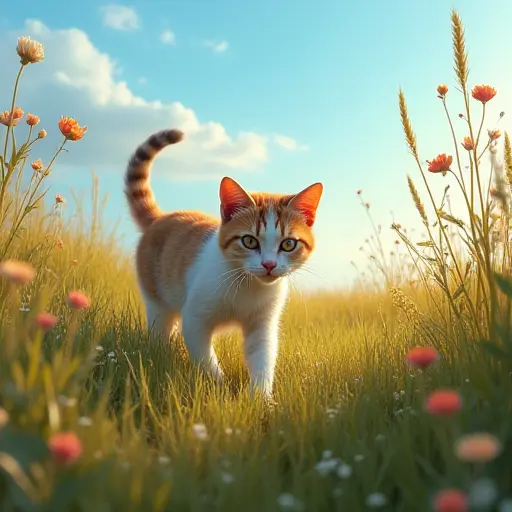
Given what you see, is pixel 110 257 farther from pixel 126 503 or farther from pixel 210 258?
pixel 126 503

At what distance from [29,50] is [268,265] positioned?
5.57ft

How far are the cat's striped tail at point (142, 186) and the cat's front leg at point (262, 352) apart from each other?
69.7 inches

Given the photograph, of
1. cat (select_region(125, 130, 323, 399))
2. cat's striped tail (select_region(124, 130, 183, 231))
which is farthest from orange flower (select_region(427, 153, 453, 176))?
cat's striped tail (select_region(124, 130, 183, 231))

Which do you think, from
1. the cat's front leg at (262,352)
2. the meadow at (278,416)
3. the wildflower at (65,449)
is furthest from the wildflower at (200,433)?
the cat's front leg at (262,352)

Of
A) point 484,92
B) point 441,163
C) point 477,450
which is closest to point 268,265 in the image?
point 441,163

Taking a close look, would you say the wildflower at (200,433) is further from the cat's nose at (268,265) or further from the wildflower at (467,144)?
the wildflower at (467,144)

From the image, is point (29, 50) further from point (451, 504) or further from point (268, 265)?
point (451, 504)

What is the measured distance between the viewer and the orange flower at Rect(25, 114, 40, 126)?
349 cm

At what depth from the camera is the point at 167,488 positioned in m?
1.42

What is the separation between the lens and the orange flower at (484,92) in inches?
102

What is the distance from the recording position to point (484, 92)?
259 cm

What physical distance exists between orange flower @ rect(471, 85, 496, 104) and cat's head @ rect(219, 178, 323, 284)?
100cm

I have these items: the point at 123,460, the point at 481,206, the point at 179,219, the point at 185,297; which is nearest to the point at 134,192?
the point at 179,219

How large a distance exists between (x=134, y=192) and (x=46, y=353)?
7.86 ft
